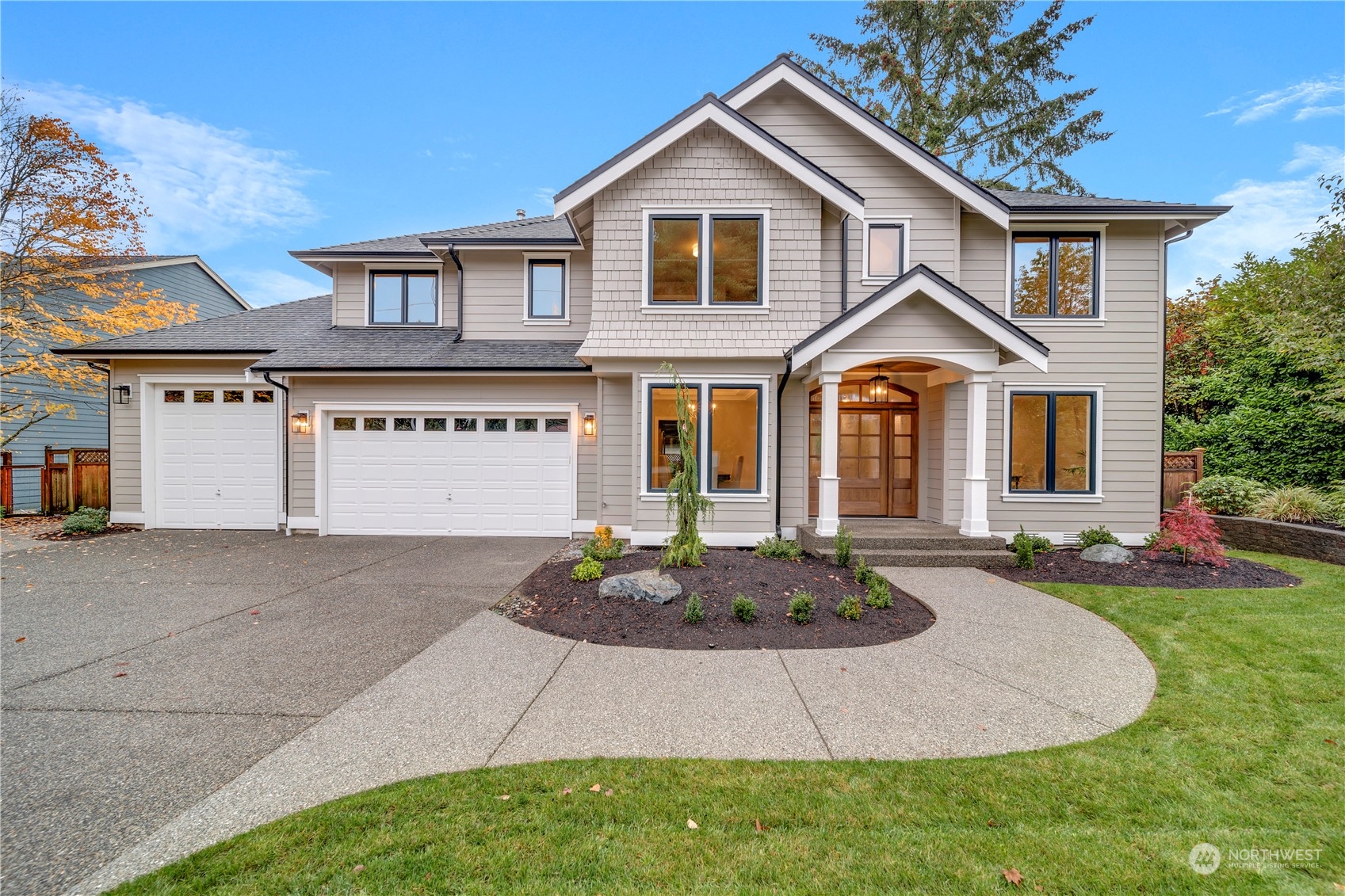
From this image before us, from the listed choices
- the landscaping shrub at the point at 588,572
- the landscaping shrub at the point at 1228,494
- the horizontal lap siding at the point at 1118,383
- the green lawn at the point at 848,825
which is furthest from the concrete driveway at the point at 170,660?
the landscaping shrub at the point at 1228,494

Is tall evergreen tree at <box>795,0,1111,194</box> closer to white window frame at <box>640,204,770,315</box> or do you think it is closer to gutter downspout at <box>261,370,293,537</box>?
white window frame at <box>640,204,770,315</box>

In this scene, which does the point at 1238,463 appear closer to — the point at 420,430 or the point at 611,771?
the point at 611,771

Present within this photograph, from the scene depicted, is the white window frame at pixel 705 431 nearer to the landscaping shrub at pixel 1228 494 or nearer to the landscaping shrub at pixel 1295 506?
the landscaping shrub at pixel 1228 494

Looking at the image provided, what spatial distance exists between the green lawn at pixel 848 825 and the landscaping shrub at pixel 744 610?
2251 mm

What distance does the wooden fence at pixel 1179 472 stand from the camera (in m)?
11.1

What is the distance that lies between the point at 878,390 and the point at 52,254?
20288 mm

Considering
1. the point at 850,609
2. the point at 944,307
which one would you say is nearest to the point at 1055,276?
the point at 944,307

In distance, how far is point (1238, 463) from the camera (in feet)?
37.2

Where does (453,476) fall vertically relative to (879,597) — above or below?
above

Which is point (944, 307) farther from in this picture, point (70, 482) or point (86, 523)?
point (70, 482)

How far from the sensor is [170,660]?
438 centimetres

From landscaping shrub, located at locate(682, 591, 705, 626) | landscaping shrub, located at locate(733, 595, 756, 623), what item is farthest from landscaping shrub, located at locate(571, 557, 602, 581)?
landscaping shrub, located at locate(733, 595, 756, 623)

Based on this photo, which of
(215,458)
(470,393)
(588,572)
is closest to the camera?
(588,572)

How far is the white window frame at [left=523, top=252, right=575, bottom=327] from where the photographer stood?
1048 centimetres
